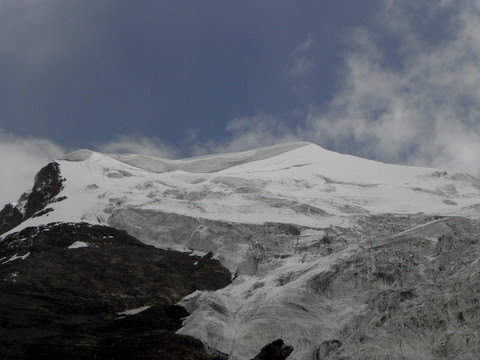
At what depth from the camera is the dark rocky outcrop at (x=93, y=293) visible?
30.7 metres

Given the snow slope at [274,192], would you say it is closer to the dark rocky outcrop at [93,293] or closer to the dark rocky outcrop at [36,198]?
the dark rocky outcrop at [36,198]

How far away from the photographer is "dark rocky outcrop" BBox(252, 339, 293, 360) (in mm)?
30844

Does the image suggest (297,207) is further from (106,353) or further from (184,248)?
(106,353)

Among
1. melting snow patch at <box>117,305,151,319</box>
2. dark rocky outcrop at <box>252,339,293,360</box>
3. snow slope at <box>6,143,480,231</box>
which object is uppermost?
snow slope at <box>6,143,480,231</box>

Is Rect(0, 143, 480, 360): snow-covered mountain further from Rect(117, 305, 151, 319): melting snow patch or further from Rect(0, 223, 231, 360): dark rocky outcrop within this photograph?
Rect(117, 305, 151, 319): melting snow patch

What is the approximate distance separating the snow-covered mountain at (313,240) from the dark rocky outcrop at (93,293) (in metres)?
1.76

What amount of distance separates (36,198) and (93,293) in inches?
1162

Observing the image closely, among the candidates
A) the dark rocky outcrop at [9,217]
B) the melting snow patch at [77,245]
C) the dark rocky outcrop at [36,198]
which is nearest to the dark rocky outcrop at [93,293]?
the melting snow patch at [77,245]

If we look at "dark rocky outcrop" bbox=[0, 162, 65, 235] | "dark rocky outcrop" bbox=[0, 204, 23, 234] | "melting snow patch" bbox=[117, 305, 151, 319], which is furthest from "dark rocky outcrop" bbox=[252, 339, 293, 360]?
"dark rocky outcrop" bbox=[0, 204, 23, 234]

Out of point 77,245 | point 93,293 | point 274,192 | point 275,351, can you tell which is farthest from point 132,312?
point 274,192

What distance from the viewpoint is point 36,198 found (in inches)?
2621

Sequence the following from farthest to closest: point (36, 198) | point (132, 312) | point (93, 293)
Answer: point (36, 198), point (93, 293), point (132, 312)

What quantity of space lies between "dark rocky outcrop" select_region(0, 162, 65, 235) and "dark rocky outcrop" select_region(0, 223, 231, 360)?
13780 millimetres

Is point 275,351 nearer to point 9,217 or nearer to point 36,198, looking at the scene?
point 36,198
